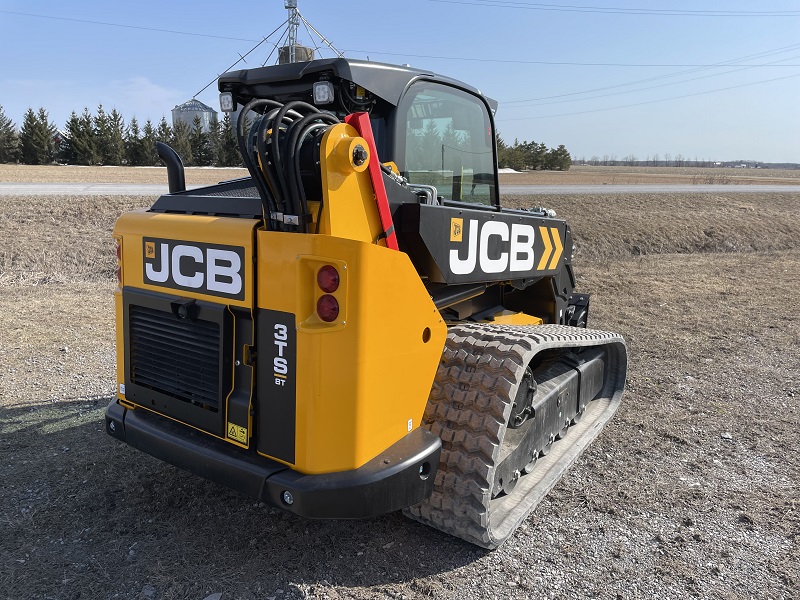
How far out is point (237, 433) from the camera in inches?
107

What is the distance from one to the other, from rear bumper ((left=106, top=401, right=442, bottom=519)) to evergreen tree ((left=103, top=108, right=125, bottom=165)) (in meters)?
42.9

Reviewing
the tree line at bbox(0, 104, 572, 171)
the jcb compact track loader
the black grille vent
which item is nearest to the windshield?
the jcb compact track loader

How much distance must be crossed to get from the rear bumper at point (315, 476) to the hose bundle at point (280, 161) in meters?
0.97

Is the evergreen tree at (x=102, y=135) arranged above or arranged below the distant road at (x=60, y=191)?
above

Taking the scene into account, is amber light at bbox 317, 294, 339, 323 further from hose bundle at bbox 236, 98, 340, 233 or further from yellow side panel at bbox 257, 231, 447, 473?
hose bundle at bbox 236, 98, 340, 233

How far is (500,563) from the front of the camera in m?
2.98

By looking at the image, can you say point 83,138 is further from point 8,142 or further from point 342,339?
point 342,339

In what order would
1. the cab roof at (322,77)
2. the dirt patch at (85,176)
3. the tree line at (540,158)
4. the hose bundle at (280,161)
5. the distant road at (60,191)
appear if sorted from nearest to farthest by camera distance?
the hose bundle at (280,161) < the cab roof at (322,77) < the distant road at (60,191) < the dirt patch at (85,176) < the tree line at (540,158)

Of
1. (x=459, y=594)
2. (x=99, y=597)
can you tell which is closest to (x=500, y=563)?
(x=459, y=594)

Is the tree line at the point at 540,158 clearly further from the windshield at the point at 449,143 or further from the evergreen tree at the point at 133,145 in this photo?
the windshield at the point at 449,143

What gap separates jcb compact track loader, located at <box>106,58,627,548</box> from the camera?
7.97 ft

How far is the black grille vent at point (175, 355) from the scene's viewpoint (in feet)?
9.21

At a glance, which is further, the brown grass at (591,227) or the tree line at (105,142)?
the tree line at (105,142)

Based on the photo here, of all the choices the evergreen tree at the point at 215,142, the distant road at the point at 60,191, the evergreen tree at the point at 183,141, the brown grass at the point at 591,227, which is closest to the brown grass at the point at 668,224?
the brown grass at the point at 591,227
